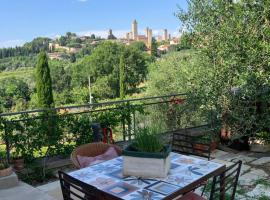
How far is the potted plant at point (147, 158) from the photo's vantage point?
7.48ft

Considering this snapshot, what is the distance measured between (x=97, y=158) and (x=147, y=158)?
40.3 inches

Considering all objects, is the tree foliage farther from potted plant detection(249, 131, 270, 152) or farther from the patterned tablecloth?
the patterned tablecloth

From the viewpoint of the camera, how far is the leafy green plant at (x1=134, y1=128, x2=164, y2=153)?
7.73 feet

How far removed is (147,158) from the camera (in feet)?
7.47

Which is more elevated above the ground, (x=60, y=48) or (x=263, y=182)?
(x=60, y=48)

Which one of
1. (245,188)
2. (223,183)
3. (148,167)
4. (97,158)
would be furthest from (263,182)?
(148,167)

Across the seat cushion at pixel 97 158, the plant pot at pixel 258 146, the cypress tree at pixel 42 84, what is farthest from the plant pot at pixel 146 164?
the cypress tree at pixel 42 84

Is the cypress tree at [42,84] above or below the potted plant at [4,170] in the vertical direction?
above

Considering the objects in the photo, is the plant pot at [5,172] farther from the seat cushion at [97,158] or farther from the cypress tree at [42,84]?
the cypress tree at [42,84]

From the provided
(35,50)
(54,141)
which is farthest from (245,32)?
(35,50)

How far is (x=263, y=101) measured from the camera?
17.9 feet

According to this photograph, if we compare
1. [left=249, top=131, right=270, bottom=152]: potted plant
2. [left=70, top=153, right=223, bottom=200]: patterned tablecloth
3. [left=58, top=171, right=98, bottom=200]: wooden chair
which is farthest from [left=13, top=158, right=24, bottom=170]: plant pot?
[left=249, top=131, right=270, bottom=152]: potted plant

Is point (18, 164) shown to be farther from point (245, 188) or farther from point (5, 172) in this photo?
point (245, 188)

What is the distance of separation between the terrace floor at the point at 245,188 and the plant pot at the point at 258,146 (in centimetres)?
51
